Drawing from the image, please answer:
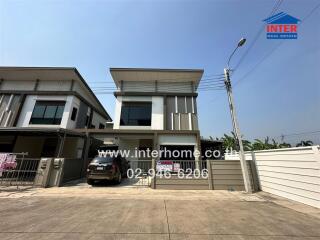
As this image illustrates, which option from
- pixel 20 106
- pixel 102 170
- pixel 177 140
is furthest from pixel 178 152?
pixel 20 106

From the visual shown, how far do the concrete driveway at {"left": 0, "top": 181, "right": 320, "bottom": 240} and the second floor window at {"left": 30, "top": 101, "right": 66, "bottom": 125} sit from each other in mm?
9818

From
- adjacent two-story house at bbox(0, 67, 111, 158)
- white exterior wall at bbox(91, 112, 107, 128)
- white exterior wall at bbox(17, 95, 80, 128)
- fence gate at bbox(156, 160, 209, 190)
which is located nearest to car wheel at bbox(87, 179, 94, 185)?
fence gate at bbox(156, 160, 209, 190)

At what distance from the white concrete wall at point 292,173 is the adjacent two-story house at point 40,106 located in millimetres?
14003

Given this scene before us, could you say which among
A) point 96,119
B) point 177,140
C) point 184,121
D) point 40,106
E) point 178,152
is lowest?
point 178,152

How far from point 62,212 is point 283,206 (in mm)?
7636

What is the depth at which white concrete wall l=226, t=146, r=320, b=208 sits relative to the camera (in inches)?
231

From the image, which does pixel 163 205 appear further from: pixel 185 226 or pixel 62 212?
pixel 62 212

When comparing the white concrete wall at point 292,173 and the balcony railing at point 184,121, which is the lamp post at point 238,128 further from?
the balcony railing at point 184,121

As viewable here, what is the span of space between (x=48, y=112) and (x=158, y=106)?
10501 millimetres

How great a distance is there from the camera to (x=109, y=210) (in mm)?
5277

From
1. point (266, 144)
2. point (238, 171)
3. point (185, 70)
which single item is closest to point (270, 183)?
point (238, 171)

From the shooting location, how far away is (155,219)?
4.47 m

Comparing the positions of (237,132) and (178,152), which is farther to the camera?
(178,152)

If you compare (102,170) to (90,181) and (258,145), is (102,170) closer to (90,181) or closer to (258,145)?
(90,181)
